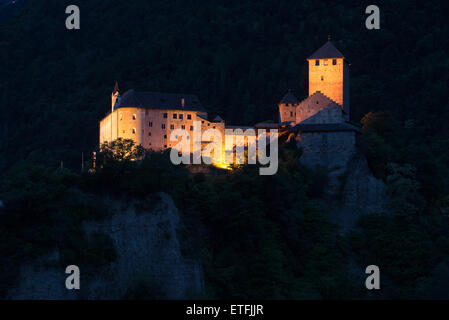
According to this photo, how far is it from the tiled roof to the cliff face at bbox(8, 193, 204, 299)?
18.4 meters

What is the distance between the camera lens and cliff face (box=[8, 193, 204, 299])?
48622mm

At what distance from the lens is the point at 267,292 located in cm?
5522

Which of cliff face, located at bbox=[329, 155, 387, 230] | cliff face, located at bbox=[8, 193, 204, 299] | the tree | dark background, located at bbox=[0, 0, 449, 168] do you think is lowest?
cliff face, located at bbox=[8, 193, 204, 299]

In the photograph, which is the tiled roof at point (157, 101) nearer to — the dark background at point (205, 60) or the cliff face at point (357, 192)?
the cliff face at point (357, 192)

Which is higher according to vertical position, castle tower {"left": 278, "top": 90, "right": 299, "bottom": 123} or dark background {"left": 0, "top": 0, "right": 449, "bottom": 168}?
dark background {"left": 0, "top": 0, "right": 449, "bottom": 168}

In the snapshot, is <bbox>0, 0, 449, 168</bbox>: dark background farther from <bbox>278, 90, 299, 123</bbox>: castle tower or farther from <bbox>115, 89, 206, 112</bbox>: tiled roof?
<bbox>115, 89, 206, 112</bbox>: tiled roof

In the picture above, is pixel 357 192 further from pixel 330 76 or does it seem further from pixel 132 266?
pixel 132 266

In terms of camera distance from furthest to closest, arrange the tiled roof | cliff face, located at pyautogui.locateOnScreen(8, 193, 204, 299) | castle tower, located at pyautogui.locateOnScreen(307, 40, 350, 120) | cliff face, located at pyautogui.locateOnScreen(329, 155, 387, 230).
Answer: the tiled roof, castle tower, located at pyautogui.locateOnScreen(307, 40, 350, 120), cliff face, located at pyautogui.locateOnScreen(329, 155, 387, 230), cliff face, located at pyautogui.locateOnScreen(8, 193, 204, 299)

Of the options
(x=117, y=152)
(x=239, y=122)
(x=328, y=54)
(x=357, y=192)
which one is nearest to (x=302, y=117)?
(x=328, y=54)

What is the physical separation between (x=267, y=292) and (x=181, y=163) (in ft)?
50.3

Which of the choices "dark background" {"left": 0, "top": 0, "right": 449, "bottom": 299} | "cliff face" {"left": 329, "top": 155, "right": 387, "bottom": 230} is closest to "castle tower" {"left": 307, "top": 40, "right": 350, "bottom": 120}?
"dark background" {"left": 0, "top": 0, "right": 449, "bottom": 299}

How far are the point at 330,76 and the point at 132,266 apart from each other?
2769 cm

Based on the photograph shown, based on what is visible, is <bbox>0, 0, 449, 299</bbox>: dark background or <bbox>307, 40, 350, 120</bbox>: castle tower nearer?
<bbox>0, 0, 449, 299</bbox>: dark background

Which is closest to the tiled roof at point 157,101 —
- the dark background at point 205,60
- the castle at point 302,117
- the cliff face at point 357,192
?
the castle at point 302,117
